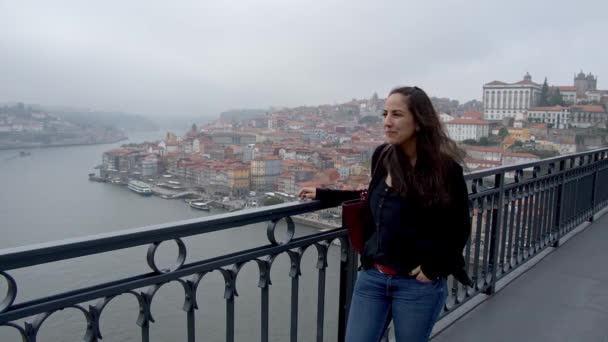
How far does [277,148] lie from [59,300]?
17.3 meters

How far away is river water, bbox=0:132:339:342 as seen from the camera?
2.21m

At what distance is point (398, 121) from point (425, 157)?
0.58 ft

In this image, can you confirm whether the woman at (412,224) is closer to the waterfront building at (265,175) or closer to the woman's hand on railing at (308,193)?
the woman's hand on railing at (308,193)

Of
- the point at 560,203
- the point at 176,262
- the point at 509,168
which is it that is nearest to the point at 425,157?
the point at 176,262

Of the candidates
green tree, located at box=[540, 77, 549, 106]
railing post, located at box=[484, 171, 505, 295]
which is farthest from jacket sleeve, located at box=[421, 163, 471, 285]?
green tree, located at box=[540, 77, 549, 106]

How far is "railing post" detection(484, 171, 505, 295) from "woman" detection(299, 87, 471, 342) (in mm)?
1714

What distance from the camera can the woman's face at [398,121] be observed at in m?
1.88

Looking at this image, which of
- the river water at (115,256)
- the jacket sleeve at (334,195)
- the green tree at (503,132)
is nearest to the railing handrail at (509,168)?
the jacket sleeve at (334,195)

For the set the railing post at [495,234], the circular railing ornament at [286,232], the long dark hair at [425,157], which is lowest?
the railing post at [495,234]

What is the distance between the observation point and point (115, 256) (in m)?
3.89

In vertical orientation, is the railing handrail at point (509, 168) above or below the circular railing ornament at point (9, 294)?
above

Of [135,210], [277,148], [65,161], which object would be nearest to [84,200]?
[135,210]

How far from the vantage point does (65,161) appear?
13.7 m

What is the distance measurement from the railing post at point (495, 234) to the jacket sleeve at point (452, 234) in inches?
66.5
